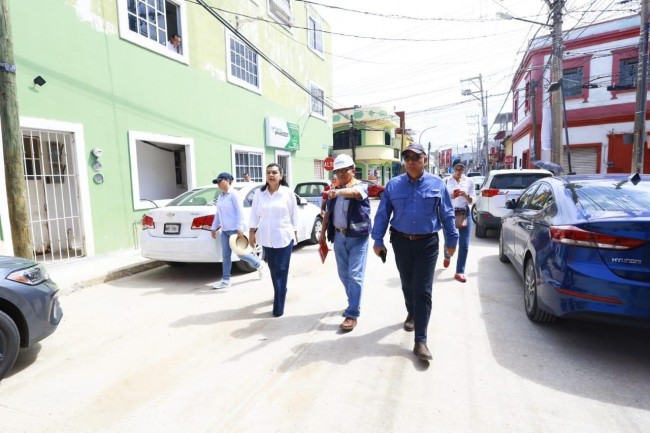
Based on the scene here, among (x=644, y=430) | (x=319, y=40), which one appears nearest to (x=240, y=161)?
(x=319, y=40)

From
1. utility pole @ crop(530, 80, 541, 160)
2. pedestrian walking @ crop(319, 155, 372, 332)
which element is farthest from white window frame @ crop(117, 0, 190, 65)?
utility pole @ crop(530, 80, 541, 160)

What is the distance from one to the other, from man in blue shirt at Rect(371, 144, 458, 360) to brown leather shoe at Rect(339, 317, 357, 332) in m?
0.73

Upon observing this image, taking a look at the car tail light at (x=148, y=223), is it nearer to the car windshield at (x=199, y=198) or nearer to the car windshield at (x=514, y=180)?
the car windshield at (x=199, y=198)

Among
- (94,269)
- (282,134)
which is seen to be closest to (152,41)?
(94,269)

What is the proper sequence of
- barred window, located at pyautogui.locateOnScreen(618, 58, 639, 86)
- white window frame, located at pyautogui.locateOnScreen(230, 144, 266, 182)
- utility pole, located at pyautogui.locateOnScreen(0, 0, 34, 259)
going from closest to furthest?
1. utility pole, located at pyautogui.locateOnScreen(0, 0, 34, 259)
2. white window frame, located at pyautogui.locateOnScreen(230, 144, 266, 182)
3. barred window, located at pyautogui.locateOnScreen(618, 58, 639, 86)

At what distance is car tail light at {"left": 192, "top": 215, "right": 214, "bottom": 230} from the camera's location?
5512 mm

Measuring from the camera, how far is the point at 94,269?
20.4 feet

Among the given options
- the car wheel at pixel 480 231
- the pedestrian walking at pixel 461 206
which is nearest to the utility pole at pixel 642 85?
the car wheel at pixel 480 231

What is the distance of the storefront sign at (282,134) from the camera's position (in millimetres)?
13219

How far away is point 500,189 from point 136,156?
8029 millimetres

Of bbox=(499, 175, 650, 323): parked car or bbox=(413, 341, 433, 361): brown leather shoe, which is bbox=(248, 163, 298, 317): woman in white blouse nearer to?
bbox=(413, 341, 433, 361): brown leather shoe

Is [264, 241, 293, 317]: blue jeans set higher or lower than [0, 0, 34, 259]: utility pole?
lower

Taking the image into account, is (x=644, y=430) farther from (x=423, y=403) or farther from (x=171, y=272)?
(x=171, y=272)

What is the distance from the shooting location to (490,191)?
27.4 ft
